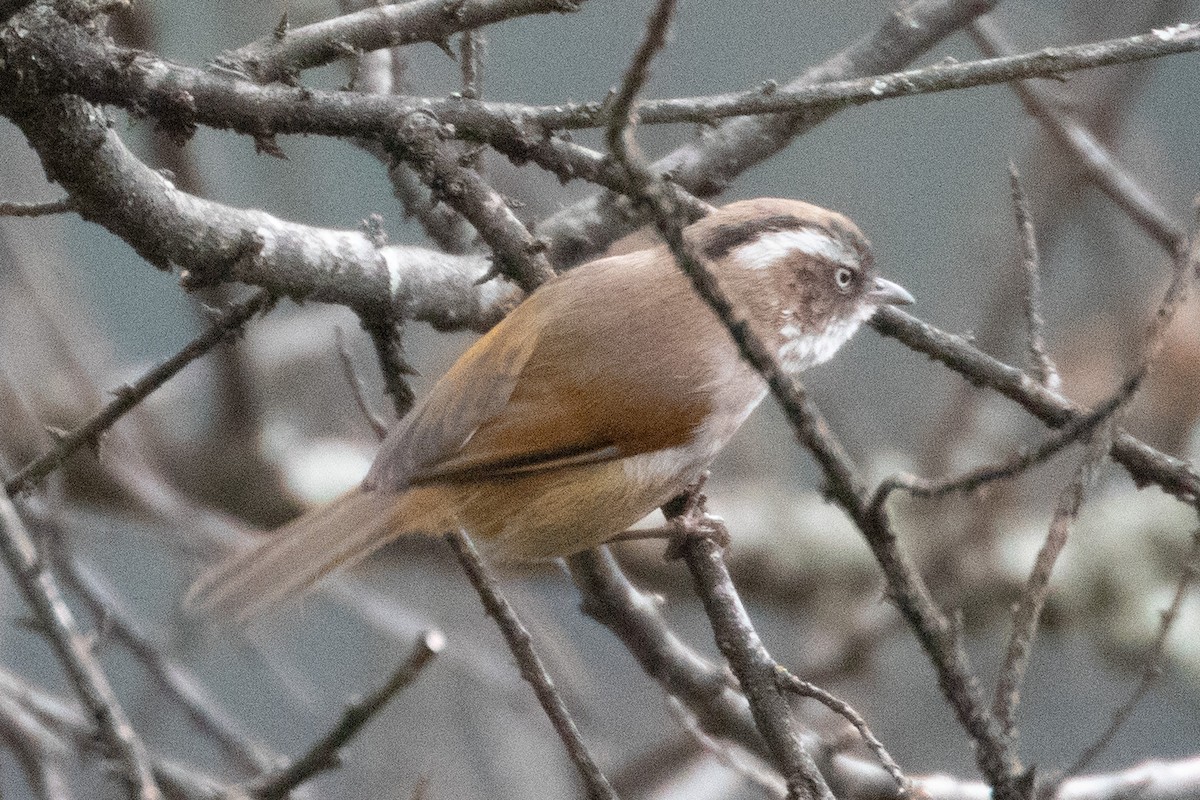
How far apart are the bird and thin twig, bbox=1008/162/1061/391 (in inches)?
17.5

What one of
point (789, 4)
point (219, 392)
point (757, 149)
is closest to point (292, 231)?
point (757, 149)

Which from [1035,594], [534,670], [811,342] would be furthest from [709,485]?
[1035,594]

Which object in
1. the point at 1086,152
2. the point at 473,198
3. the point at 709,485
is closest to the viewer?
the point at 473,198

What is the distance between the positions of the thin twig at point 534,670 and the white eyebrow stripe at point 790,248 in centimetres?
120

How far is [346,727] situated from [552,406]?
54.5 inches

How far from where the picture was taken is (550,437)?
10.8 ft

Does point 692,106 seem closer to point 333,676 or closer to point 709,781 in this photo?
point 709,781

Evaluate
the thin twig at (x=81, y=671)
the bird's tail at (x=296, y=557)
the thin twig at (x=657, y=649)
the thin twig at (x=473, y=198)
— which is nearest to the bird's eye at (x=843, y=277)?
the thin twig at (x=473, y=198)

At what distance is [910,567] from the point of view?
1.71 metres

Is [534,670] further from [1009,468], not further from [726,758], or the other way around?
[1009,468]

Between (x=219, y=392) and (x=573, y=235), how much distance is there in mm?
2209

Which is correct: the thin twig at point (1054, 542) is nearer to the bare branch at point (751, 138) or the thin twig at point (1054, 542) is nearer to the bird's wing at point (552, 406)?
the bird's wing at point (552, 406)

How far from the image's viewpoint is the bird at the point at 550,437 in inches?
127

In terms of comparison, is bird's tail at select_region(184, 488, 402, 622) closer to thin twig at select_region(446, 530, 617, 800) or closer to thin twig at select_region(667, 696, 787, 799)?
thin twig at select_region(446, 530, 617, 800)
